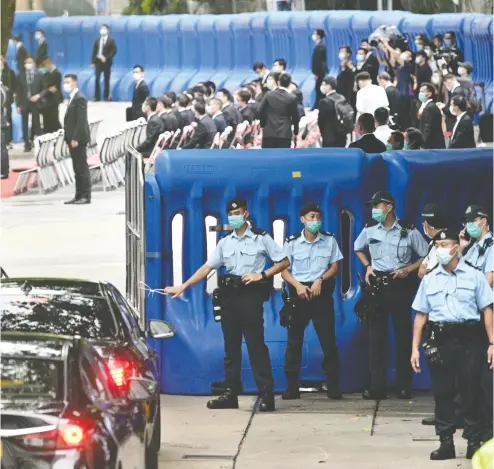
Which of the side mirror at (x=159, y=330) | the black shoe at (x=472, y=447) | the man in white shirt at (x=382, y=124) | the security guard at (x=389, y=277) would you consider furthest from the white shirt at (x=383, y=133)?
the side mirror at (x=159, y=330)

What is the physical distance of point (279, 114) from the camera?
2291 centimetres

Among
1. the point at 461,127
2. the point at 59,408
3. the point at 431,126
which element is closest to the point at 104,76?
the point at 431,126

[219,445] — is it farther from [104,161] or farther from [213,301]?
[104,161]

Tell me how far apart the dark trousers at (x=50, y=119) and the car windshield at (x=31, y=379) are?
22612 millimetres

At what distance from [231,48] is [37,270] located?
23755 mm

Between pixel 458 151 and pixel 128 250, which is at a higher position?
pixel 458 151

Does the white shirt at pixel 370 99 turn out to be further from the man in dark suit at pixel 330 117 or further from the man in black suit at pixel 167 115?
the man in black suit at pixel 167 115

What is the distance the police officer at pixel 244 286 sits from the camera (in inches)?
456

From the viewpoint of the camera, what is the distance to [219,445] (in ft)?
35.1

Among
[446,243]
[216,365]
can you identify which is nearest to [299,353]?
[216,365]

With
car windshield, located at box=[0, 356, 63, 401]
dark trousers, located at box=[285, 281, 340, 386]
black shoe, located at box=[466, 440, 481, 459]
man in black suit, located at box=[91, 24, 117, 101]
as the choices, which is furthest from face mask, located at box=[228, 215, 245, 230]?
man in black suit, located at box=[91, 24, 117, 101]

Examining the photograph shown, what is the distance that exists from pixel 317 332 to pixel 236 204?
4.16ft

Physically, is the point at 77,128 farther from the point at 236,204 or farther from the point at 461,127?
the point at 236,204

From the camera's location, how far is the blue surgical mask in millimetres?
11781
